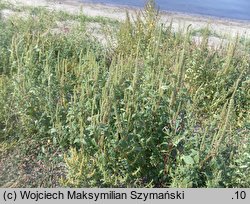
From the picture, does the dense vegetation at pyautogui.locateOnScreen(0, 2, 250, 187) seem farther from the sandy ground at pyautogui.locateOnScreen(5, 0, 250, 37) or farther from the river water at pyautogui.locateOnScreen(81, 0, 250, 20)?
the river water at pyautogui.locateOnScreen(81, 0, 250, 20)

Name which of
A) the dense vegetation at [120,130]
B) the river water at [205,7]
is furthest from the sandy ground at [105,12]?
the dense vegetation at [120,130]

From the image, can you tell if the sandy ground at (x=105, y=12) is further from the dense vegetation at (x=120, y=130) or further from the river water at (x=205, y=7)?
the dense vegetation at (x=120, y=130)

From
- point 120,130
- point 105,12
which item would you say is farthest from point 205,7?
point 120,130

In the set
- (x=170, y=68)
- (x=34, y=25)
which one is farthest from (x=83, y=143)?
(x=34, y=25)

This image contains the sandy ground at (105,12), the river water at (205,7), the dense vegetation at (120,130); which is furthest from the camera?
the river water at (205,7)

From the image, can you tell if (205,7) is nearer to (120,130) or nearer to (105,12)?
(105,12)

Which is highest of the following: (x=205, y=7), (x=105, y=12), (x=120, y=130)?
(x=205, y=7)

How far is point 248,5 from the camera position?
14883mm

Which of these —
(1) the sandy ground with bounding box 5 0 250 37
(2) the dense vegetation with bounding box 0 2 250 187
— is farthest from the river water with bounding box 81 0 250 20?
(2) the dense vegetation with bounding box 0 2 250 187

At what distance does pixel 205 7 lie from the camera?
45.2 ft

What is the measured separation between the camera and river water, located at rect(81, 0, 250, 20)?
12.9m

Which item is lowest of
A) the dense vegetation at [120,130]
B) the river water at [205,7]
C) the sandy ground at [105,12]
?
the dense vegetation at [120,130]

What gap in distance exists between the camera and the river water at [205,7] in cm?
1292

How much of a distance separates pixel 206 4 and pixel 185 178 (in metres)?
11.9
